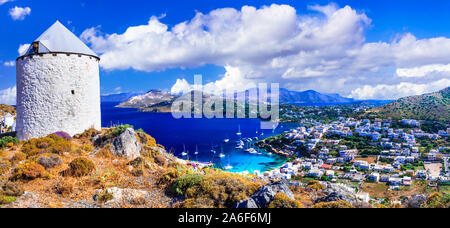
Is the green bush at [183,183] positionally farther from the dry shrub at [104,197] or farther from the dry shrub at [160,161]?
the dry shrub at [160,161]

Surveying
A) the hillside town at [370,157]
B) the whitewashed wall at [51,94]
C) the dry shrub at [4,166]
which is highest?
the whitewashed wall at [51,94]

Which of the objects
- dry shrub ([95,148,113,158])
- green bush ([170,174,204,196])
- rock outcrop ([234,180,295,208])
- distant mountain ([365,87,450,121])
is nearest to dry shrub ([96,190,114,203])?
green bush ([170,174,204,196])

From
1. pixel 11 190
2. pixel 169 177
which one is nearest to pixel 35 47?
pixel 11 190

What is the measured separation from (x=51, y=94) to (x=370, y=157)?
5857 centimetres

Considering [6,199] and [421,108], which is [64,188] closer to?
[6,199]

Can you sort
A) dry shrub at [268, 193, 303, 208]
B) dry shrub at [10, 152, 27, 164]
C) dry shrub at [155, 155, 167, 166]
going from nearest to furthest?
dry shrub at [268, 193, 303, 208]
dry shrub at [10, 152, 27, 164]
dry shrub at [155, 155, 167, 166]

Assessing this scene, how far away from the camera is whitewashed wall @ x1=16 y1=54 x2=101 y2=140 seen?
11.8 meters

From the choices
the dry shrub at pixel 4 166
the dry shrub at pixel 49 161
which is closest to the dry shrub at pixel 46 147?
the dry shrub at pixel 4 166

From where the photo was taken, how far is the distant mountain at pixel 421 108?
8618 centimetres

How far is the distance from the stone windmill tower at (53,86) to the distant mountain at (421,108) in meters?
102

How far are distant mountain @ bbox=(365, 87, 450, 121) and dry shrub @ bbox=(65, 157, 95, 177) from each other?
335ft

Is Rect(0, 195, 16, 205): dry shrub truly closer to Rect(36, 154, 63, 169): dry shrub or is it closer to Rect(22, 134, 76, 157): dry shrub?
Rect(36, 154, 63, 169): dry shrub
